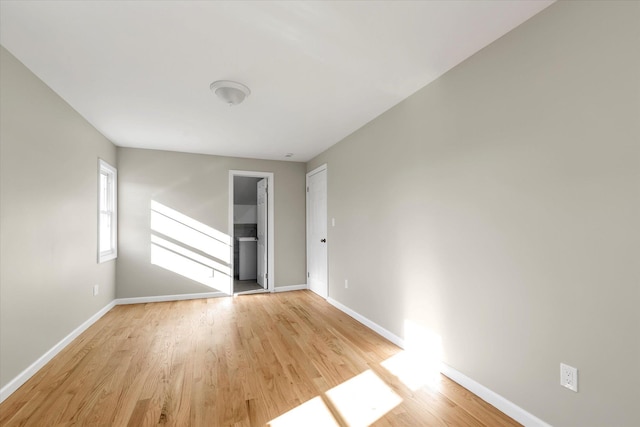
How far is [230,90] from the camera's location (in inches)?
102

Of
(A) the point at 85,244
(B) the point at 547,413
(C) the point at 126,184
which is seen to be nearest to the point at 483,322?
(B) the point at 547,413

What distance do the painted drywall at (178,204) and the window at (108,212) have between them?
11 centimetres

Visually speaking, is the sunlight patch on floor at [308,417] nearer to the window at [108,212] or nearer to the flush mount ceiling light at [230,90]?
the flush mount ceiling light at [230,90]

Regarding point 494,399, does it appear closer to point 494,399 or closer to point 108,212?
point 494,399

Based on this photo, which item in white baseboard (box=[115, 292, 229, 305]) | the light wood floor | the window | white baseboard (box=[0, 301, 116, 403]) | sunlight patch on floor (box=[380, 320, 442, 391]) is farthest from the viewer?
white baseboard (box=[115, 292, 229, 305])

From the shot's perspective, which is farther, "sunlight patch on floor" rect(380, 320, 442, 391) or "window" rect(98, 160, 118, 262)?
"window" rect(98, 160, 118, 262)

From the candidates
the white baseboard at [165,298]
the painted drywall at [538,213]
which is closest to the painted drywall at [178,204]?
the white baseboard at [165,298]

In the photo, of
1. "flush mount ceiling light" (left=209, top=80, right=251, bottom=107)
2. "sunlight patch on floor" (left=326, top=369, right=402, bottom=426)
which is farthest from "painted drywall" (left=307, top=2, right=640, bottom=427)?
"flush mount ceiling light" (left=209, top=80, right=251, bottom=107)

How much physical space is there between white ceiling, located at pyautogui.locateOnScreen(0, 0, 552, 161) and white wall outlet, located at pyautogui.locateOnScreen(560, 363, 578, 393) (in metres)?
1.99

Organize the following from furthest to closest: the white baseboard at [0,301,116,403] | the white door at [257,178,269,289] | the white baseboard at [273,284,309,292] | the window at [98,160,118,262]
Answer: the white door at [257,178,269,289] → the white baseboard at [273,284,309,292] → the window at [98,160,118,262] → the white baseboard at [0,301,116,403]

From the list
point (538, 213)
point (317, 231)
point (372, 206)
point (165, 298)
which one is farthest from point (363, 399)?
point (165, 298)

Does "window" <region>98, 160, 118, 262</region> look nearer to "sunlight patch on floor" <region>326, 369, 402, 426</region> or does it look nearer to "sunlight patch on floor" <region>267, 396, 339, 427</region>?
"sunlight patch on floor" <region>267, 396, 339, 427</region>

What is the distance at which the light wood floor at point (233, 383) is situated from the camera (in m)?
1.85

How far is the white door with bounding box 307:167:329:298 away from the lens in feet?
15.4
